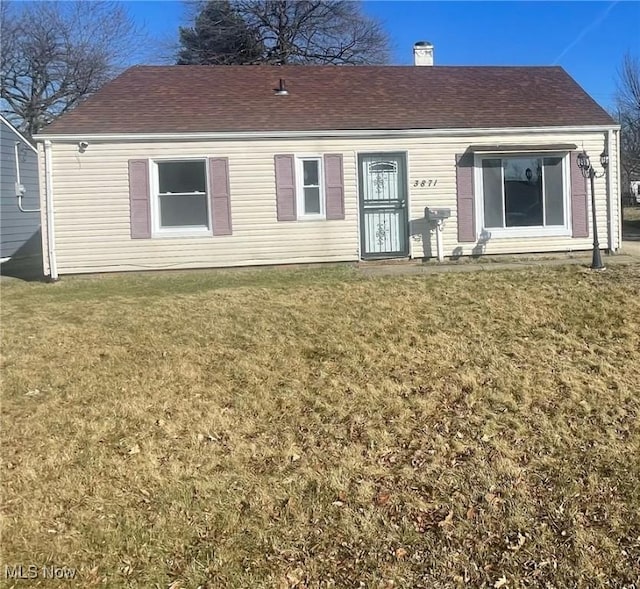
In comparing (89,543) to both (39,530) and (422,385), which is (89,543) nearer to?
(39,530)

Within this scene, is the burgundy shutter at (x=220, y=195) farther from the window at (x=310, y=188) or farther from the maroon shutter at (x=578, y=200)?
the maroon shutter at (x=578, y=200)

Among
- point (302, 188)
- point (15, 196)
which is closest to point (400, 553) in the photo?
point (302, 188)

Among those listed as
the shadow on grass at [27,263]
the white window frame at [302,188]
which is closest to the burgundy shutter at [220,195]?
the white window frame at [302,188]

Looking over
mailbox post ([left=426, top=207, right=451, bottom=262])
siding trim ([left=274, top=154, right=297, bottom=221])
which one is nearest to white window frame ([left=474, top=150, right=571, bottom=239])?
mailbox post ([left=426, top=207, right=451, bottom=262])

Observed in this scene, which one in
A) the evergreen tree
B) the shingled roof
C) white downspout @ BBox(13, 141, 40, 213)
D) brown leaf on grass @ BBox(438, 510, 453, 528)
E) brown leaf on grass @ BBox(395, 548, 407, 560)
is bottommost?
brown leaf on grass @ BBox(395, 548, 407, 560)

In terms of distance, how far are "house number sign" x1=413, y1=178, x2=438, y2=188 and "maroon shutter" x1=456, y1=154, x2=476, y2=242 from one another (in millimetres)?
455

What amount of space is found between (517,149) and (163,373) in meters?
8.40

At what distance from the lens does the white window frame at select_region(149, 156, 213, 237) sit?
1091 centimetres

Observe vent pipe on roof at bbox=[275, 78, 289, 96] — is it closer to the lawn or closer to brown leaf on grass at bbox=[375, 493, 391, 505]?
the lawn

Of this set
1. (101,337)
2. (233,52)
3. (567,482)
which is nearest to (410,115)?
(101,337)

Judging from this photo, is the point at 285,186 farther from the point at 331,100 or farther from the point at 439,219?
the point at 439,219

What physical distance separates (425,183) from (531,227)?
87.9 inches

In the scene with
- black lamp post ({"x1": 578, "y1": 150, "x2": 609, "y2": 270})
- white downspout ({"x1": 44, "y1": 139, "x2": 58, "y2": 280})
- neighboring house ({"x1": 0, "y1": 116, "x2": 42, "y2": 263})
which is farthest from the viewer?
neighboring house ({"x1": 0, "y1": 116, "x2": 42, "y2": 263})

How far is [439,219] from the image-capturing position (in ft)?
37.2
